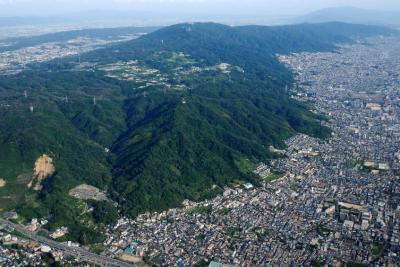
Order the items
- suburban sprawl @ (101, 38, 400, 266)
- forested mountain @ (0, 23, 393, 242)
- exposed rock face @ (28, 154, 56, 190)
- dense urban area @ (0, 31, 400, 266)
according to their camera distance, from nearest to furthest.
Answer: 1. dense urban area @ (0, 31, 400, 266)
2. suburban sprawl @ (101, 38, 400, 266)
3. forested mountain @ (0, 23, 393, 242)
4. exposed rock face @ (28, 154, 56, 190)

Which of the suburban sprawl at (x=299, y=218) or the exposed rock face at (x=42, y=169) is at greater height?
the exposed rock face at (x=42, y=169)

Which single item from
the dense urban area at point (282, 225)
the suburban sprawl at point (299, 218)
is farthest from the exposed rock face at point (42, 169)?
the suburban sprawl at point (299, 218)

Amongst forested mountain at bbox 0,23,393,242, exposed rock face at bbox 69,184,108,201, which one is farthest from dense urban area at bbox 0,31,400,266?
forested mountain at bbox 0,23,393,242

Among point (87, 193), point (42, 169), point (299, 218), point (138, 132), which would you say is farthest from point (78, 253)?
point (138, 132)

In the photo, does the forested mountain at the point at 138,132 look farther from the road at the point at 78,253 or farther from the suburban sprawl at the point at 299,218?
the suburban sprawl at the point at 299,218

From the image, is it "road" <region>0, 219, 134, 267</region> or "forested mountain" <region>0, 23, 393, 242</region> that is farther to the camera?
"forested mountain" <region>0, 23, 393, 242</region>

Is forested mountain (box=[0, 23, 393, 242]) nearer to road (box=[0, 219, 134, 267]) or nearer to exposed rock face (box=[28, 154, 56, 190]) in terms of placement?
exposed rock face (box=[28, 154, 56, 190])

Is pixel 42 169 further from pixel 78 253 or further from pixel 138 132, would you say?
pixel 78 253
